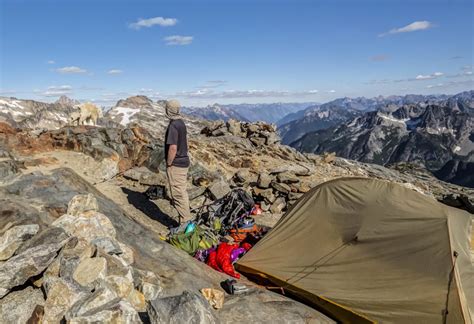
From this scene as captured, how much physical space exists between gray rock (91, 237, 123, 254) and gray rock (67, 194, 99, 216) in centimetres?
191

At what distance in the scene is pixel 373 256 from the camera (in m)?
10.1

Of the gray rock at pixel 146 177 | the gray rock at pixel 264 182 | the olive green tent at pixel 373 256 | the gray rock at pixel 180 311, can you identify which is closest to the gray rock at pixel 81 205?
the olive green tent at pixel 373 256

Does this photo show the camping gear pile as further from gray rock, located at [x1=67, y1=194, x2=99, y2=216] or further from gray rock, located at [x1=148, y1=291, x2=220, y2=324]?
gray rock, located at [x1=148, y1=291, x2=220, y2=324]

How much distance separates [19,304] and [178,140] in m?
7.75

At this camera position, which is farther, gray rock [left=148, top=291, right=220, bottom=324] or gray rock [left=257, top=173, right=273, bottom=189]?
gray rock [left=257, top=173, right=273, bottom=189]

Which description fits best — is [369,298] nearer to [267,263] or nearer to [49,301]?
[267,263]

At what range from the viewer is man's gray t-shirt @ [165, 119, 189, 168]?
43.8 ft

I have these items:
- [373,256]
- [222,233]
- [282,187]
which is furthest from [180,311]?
[282,187]

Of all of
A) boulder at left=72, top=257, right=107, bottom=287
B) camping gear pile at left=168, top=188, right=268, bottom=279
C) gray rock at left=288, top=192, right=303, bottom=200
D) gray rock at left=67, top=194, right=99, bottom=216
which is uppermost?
gray rock at left=67, top=194, right=99, bottom=216

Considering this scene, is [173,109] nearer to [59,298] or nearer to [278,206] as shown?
[59,298]

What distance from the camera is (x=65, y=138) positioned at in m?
24.1

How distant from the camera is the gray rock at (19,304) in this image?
6.71 metres

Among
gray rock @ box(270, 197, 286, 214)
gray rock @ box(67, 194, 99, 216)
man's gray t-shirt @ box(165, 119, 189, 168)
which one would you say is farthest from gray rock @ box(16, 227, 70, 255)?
gray rock @ box(270, 197, 286, 214)

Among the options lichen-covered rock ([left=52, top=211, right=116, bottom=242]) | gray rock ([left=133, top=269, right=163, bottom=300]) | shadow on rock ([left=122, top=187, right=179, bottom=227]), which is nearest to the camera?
gray rock ([left=133, top=269, right=163, bottom=300])
